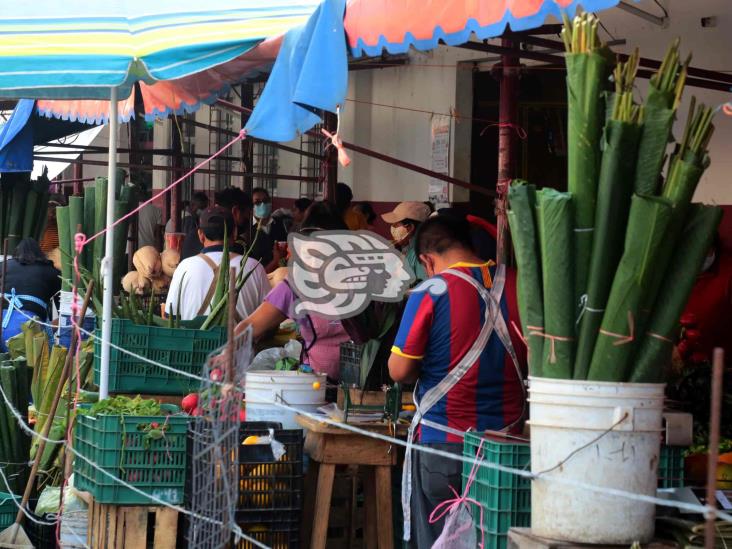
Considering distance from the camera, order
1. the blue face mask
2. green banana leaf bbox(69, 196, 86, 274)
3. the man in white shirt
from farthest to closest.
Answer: the blue face mask → green banana leaf bbox(69, 196, 86, 274) → the man in white shirt

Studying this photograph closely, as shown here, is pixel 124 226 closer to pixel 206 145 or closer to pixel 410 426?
pixel 410 426

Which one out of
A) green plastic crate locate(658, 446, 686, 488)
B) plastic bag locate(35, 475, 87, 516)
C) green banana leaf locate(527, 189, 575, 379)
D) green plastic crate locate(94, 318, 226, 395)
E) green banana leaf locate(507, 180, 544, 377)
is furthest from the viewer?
green plastic crate locate(94, 318, 226, 395)

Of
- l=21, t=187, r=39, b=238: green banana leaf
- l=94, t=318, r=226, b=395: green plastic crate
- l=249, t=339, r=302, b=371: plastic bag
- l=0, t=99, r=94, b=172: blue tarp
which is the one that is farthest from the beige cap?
l=21, t=187, r=39, b=238: green banana leaf

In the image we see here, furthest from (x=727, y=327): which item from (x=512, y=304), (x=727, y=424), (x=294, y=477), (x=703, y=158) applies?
(x=703, y=158)

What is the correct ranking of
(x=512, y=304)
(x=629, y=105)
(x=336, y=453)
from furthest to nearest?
(x=336, y=453) < (x=512, y=304) < (x=629, y=105)

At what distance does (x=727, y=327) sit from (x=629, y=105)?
4.53 m

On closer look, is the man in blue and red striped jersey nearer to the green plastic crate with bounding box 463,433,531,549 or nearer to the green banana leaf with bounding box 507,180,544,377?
the green plastic crate with bounding box 463,433,531,549

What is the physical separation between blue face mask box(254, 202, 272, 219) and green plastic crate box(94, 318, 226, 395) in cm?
625

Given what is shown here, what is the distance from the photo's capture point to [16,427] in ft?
22.4

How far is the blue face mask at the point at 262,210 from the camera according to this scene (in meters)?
12.8

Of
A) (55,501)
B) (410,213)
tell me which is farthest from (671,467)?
(410,213)

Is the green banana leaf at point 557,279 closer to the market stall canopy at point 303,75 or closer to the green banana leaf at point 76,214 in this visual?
the market stall canopy at point 303,75

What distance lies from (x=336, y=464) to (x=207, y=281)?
224cm

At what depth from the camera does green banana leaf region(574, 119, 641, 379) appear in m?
3.60
